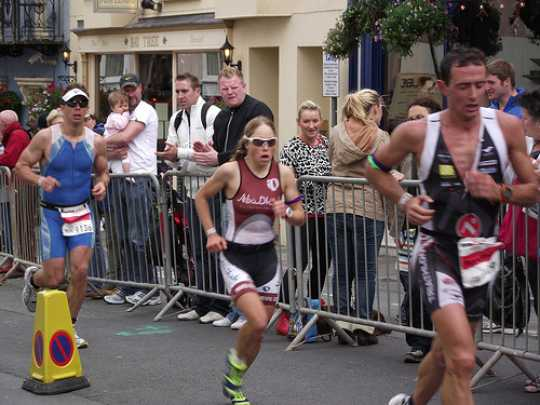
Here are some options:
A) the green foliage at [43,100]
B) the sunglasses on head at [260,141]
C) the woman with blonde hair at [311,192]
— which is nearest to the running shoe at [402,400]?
the sunglasses on head at [260,141]

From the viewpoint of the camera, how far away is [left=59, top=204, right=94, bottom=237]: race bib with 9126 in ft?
30.4

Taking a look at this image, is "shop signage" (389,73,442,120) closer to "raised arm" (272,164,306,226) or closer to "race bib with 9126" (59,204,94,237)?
"race bib with 9126" (59,204,94,237)

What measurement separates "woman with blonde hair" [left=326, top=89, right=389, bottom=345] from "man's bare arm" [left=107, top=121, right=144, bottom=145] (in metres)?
2.75

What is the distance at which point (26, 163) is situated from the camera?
30.8 feet

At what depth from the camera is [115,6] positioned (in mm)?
24031

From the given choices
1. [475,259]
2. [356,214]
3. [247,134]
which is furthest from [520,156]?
[356,214]

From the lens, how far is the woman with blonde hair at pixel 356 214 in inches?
355

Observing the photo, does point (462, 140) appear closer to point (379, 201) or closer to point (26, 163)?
point (379, 201)

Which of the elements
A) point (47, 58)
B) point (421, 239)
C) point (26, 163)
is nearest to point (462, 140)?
point (421, 239)

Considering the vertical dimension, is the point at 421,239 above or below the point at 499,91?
below

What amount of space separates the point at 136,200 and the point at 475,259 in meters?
5.96

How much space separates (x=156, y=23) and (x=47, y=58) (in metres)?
6.12

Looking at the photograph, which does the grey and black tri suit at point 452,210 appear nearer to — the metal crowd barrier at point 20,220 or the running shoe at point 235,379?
the running shoe at point 235,379

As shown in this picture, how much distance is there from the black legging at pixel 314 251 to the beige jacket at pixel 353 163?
1.11 ft
